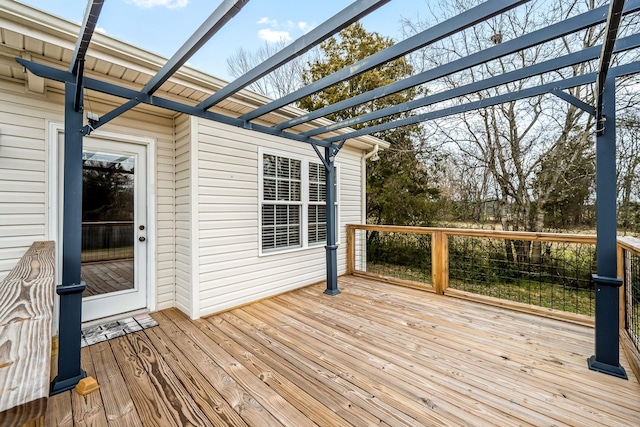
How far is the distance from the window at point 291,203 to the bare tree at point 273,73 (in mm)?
5996

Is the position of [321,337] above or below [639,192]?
below

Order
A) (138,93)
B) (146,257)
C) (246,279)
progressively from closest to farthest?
(138,93), (146,257), (246,279)

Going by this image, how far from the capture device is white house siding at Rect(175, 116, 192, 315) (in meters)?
3.36

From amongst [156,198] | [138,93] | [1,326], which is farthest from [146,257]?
[1,326]

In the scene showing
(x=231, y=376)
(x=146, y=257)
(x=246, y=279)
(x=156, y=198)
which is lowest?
(x=231, y=376)

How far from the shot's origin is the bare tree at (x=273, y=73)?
948 centimetres

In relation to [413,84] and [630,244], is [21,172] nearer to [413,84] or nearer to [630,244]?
[413,84]

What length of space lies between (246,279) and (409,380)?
7.81 ft

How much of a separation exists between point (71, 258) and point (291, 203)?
2.75 m

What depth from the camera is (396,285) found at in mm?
4652

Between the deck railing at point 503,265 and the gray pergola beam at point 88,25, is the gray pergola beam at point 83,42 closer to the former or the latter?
the gray pergola beam at point 88,25

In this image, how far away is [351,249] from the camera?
5449 mm

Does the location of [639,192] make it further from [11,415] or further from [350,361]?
[11,415]

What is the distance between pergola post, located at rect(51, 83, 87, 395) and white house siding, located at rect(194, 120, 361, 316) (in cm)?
129
